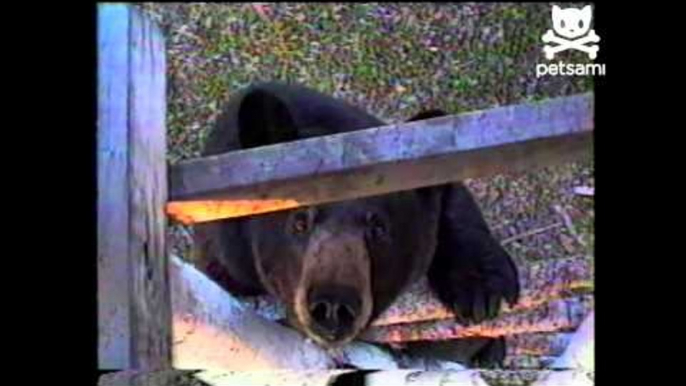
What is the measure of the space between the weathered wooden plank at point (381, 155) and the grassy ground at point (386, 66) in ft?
3.39

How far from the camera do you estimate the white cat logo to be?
47.5 inches

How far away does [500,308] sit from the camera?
7.14 ft

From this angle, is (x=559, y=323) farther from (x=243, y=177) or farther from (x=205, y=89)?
(x=243, y=177)

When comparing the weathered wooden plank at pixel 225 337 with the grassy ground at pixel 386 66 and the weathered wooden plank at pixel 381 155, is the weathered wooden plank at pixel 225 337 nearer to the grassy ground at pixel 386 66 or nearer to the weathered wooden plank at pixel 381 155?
the weathered wooden plank at pixel 381 155

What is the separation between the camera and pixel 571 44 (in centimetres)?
128

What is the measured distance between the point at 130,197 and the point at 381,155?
23 centimetres

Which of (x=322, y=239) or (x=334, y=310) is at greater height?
(x=322, y=239)

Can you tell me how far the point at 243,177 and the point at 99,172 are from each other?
13 cm

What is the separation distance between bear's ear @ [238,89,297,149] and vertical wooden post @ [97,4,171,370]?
2.13ft

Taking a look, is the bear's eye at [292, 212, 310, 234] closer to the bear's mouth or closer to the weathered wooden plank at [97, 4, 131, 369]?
the bear's mouth

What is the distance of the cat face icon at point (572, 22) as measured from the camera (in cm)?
125

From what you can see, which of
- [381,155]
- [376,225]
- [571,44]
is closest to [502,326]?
[376,225]

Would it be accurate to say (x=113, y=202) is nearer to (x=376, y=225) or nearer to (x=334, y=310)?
(x=334, y=310)
